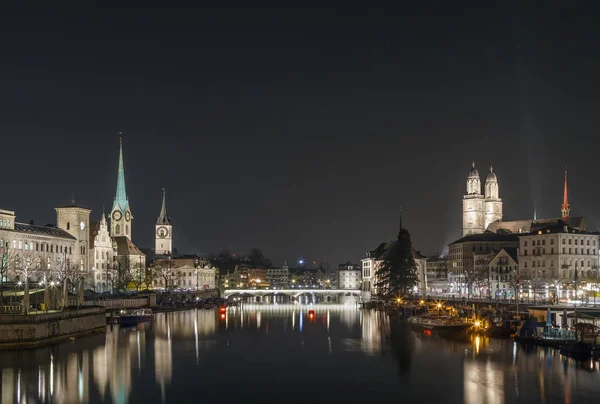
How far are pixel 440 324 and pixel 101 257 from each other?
8061cm

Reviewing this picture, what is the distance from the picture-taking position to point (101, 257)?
149000mm

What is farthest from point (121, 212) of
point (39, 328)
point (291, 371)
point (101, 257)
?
point (291, 371)

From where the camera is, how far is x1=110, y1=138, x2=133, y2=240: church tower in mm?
181675

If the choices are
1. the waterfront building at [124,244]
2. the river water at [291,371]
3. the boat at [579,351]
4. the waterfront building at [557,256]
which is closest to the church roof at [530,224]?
the waterfront building at [557,256]

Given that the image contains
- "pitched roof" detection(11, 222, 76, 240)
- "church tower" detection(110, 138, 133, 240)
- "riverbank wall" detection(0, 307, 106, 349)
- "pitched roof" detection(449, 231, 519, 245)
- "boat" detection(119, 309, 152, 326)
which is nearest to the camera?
"riverbank wall" detection(0, 307, 106, 349)

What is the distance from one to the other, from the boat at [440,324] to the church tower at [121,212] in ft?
321

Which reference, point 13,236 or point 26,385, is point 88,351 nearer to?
point 26,385

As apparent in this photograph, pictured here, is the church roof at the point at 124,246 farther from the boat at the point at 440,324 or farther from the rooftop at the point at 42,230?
the boat at the point at 440,324

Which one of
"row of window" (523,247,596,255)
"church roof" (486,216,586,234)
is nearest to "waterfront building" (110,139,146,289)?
"row of window" (523,247,596,255)

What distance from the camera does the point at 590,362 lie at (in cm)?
6103

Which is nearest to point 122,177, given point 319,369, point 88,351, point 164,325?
point 164,325

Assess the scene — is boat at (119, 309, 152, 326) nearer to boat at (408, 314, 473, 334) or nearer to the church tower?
boat at (408, 314, 473, 334)

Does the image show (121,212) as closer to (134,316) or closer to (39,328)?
(134,316)

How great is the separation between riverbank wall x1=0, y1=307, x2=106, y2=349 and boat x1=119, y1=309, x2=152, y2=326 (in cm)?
1851
